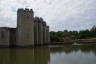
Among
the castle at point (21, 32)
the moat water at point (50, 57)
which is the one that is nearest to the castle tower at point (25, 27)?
the castle at point (21, 32)

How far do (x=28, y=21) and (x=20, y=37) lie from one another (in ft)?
11.4

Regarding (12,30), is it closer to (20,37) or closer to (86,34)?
(20,37)

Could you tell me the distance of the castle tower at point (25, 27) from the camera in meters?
27.2

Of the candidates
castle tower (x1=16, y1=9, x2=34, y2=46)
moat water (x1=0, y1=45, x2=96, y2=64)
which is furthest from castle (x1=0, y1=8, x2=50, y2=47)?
moat water (x1=0, y1=45, x2=96, y2=64)

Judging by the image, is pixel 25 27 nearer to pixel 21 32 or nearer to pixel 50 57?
pixel 21 32

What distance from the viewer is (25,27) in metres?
27.3

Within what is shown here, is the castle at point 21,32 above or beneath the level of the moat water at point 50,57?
above

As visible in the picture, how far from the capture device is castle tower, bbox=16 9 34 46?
27188 mm

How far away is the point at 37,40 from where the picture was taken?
112ft

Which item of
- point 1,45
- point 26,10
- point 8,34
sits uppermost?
point 26,10

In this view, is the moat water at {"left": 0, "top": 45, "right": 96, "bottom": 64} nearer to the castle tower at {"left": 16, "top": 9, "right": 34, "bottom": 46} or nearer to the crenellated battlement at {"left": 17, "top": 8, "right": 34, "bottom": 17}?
the castle tower at {"left": 16, "top": 9, "right": 34, "bottom": 46}

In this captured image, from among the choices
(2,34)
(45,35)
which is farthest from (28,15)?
(45,35)

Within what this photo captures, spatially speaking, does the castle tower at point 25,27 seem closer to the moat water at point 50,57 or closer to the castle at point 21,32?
the castle at point 21,32

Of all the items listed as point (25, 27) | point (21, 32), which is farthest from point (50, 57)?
point (21, 32)
